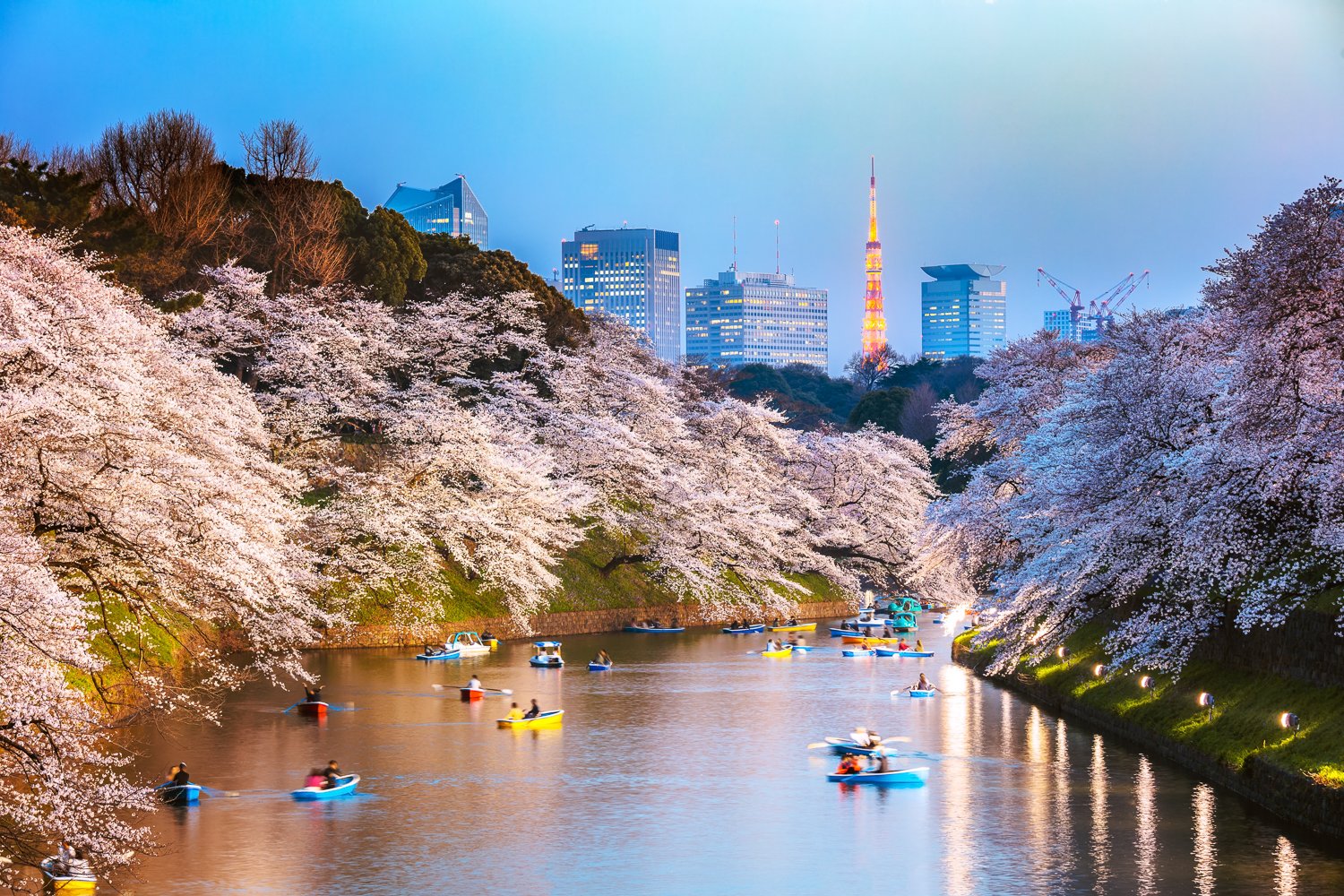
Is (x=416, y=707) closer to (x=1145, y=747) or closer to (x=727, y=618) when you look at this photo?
(x=1145, y=747)

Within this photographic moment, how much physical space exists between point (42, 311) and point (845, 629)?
5349 cm

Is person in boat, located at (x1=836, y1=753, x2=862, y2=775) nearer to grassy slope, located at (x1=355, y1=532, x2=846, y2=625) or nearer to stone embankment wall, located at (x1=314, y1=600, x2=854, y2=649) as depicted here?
stone embankment wall, located at (x1=314, y1=600, x2=854, y2=649)

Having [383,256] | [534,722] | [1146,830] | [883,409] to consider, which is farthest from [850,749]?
[883,409]

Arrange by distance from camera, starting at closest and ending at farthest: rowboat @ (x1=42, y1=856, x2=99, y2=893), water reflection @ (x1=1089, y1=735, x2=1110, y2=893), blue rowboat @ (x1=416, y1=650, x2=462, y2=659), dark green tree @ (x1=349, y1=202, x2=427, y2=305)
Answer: rowboat @ (x1=42, y1=856, x2=99, y2=893)
water reflection @ (x1=1089, y1=735, x2=1110, y2=893)
blue rowboat @ (x1=416, y1=650, x2=462, y2=659)
dark green tree @ (x1=349, y1=202, x2=427, y2=305)

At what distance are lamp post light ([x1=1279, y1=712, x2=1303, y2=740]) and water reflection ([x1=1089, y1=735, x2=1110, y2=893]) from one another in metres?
4.47

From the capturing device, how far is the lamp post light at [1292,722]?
30391mm

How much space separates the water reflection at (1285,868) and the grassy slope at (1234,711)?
1.52 m

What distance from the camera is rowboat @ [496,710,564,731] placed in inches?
1759

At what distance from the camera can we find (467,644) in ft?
209

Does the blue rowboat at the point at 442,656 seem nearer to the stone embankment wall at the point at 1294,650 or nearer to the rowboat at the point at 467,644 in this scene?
the rowboat at the point at 467,644

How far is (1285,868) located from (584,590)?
52215 mm

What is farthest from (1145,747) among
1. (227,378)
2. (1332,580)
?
(227,378)

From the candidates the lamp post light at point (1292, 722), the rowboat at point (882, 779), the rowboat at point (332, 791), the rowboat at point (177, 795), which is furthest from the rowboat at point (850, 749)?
→ the rowboat at point (177, 795)

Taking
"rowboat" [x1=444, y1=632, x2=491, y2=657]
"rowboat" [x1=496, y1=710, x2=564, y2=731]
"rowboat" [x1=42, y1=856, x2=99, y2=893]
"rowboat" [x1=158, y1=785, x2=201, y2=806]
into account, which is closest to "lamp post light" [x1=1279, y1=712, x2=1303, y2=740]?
"rowboat" [x1=496, y1=710, x2=564, y2=731]
